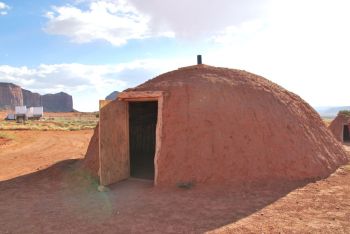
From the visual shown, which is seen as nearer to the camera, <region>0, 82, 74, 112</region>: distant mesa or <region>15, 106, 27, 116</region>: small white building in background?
<region>15, 106, 27, 116</region>: small white building in background

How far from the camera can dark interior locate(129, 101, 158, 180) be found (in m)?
11.7

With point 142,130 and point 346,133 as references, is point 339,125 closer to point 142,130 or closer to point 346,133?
point 346,133

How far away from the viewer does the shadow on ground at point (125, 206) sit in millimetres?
5645

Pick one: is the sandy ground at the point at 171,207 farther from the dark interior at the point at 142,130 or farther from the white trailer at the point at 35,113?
the white trailer at the point at 35,113

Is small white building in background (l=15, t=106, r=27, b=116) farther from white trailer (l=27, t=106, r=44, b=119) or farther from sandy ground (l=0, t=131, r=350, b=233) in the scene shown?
sandy ground (l=0, t=131, r=350, b=233)

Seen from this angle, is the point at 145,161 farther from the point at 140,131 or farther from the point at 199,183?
the point at 199,183

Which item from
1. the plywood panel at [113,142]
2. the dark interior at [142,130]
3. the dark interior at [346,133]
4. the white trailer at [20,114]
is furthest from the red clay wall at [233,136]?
the white trailer at [20,114]

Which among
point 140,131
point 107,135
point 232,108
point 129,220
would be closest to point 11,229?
point 129,220

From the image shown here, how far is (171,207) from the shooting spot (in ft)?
21.3

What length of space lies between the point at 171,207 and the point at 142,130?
→ 6173 mm

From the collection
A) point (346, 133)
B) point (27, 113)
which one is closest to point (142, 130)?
point (346, 133)

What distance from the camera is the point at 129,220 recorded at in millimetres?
5883

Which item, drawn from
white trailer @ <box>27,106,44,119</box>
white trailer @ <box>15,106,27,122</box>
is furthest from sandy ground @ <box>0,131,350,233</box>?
white trailer @ <box>27,106,44,119</box>

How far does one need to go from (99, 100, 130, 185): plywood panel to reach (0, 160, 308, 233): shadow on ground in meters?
0.33
